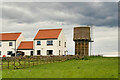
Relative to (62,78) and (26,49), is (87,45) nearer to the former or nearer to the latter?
(26,49)

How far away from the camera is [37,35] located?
2094 inches

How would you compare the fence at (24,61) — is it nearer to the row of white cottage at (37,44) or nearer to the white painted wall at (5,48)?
the row of white cottage at (37,44)

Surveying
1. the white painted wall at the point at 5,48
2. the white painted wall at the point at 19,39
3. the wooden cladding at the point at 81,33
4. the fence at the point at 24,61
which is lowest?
the fence at the point at 24,61

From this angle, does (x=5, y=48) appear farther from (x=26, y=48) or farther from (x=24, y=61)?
(x=24, y=61)

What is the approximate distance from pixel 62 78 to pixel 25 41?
156 ft

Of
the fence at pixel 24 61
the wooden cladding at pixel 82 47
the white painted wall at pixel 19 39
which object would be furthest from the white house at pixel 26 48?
the fence at pixel 24 61

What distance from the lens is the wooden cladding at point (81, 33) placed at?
1993 inches

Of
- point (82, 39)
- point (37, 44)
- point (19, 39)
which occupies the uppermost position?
point (19, 39)

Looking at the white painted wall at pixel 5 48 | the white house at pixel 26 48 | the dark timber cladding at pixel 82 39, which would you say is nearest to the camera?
the dark timber cladding at pixel 82 39

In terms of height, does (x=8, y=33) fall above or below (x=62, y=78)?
above

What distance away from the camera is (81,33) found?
50781 mm

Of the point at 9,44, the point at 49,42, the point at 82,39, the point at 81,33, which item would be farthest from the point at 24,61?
the point at 9,44

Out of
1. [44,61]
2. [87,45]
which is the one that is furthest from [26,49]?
[44,61]

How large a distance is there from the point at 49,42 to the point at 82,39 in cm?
941
